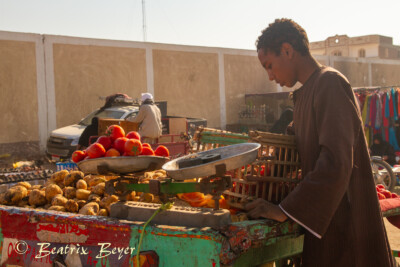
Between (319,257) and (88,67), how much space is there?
15.9 meters

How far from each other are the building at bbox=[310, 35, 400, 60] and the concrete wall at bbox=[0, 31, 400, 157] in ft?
58.1

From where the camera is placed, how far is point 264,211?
2.21 metres

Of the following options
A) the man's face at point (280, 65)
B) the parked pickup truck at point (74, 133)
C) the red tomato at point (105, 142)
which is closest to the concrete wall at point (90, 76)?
the parked pickup truck at point (74, 133)

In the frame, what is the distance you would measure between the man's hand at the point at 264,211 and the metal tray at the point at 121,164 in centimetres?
56

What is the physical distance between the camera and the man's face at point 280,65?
235 cm

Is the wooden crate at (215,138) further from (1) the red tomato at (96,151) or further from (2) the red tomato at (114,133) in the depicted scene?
(1) the red tomato at (96,151)

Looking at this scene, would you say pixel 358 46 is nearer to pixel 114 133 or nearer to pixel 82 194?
pixel 82 194

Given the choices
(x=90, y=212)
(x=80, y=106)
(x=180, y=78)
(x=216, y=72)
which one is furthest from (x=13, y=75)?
(x=90, y=212)

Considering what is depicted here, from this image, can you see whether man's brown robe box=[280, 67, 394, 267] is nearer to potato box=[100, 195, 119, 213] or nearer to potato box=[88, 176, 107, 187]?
potato box=[100, 195, 119, 213]

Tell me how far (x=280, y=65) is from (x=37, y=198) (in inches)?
83.7

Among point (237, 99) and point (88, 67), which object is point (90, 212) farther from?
point (237, 99)

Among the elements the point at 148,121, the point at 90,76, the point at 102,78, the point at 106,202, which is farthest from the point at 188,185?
the point at 102,78

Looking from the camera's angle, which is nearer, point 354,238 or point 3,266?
point 354,238

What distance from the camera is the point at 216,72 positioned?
21094mm
